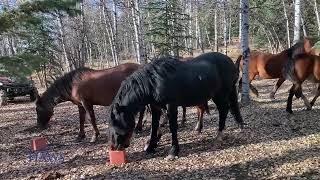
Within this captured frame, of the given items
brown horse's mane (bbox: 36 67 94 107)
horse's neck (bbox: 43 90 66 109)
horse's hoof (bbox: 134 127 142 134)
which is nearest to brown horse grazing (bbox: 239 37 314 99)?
horse's hoof (bbox: 134 127 142 134)

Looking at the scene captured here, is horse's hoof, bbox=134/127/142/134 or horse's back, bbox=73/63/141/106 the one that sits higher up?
horse's back, bbox=73/63/141/106

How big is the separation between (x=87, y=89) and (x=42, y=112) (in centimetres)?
133

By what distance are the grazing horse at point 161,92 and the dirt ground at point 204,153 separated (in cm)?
47

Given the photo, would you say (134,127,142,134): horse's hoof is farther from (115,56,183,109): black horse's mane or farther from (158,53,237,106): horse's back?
(115,56,183,109): black horse's mane

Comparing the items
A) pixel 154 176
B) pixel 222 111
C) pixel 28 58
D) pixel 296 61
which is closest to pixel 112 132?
pixel 154 176

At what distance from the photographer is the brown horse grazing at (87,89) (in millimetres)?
8788

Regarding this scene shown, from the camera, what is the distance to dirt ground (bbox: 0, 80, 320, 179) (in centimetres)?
602

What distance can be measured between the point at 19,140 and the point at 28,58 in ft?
7.97

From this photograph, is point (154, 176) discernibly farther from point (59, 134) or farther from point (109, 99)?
point (59, 134)

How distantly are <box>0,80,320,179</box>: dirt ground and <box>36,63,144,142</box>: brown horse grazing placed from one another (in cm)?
84

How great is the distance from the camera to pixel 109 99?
895 centimetres

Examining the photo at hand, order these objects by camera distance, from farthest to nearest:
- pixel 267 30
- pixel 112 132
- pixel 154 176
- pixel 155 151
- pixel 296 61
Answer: pixel 267 30 → pixel 296 61 → pixel 155 151 → pixel 112 132 → pixel 154 176

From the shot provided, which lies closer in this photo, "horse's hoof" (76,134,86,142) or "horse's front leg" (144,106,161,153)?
"horse's front leg" (144,106,161,153)

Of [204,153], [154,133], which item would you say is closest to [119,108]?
[154,133]
